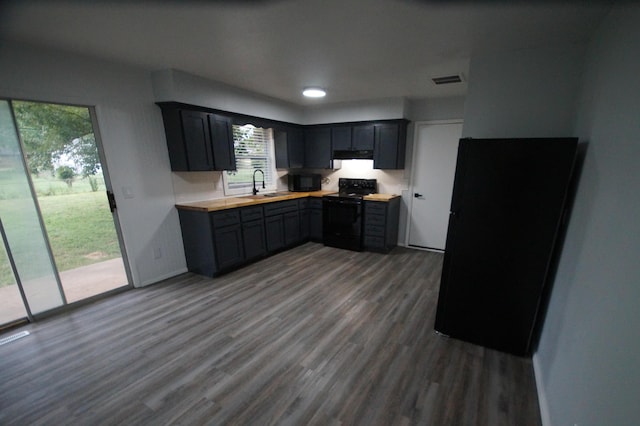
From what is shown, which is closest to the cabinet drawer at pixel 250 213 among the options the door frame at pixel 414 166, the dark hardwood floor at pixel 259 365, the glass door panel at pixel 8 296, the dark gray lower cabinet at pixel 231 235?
the dark gray lower cabinet at pixel 231 235

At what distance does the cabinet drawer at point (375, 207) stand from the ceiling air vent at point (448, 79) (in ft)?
6.11

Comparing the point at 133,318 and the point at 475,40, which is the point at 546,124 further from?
the point at 133,318

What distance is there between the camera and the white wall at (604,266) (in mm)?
931

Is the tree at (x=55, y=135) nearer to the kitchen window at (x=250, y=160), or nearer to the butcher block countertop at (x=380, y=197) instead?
the kitchen window at (x=250, y=160)

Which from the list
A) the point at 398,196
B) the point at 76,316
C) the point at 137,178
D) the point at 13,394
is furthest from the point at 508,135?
the point at 76,316

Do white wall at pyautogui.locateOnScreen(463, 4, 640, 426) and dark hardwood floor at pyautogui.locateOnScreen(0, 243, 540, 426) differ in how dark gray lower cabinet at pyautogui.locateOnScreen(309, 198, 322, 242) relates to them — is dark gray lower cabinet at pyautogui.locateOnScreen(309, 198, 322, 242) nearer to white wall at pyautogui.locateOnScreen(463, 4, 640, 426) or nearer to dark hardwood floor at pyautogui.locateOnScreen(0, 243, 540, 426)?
dark hardwood floor at pyautogui.locateOnScreen(0, 243, 540, 426)

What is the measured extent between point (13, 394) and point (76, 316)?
1.00 metres

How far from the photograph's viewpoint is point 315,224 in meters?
4.88

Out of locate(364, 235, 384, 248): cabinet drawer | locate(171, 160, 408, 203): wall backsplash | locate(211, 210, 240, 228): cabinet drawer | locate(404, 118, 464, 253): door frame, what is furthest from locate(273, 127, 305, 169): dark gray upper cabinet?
locate(404, 118, 464, 253): door frame

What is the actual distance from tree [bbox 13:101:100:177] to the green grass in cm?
21

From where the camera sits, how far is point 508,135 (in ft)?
7.69

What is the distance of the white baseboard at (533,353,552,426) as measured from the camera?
1500mm

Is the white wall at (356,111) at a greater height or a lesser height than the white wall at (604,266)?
greater

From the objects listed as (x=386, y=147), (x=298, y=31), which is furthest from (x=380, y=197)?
(x=298, y=31)
